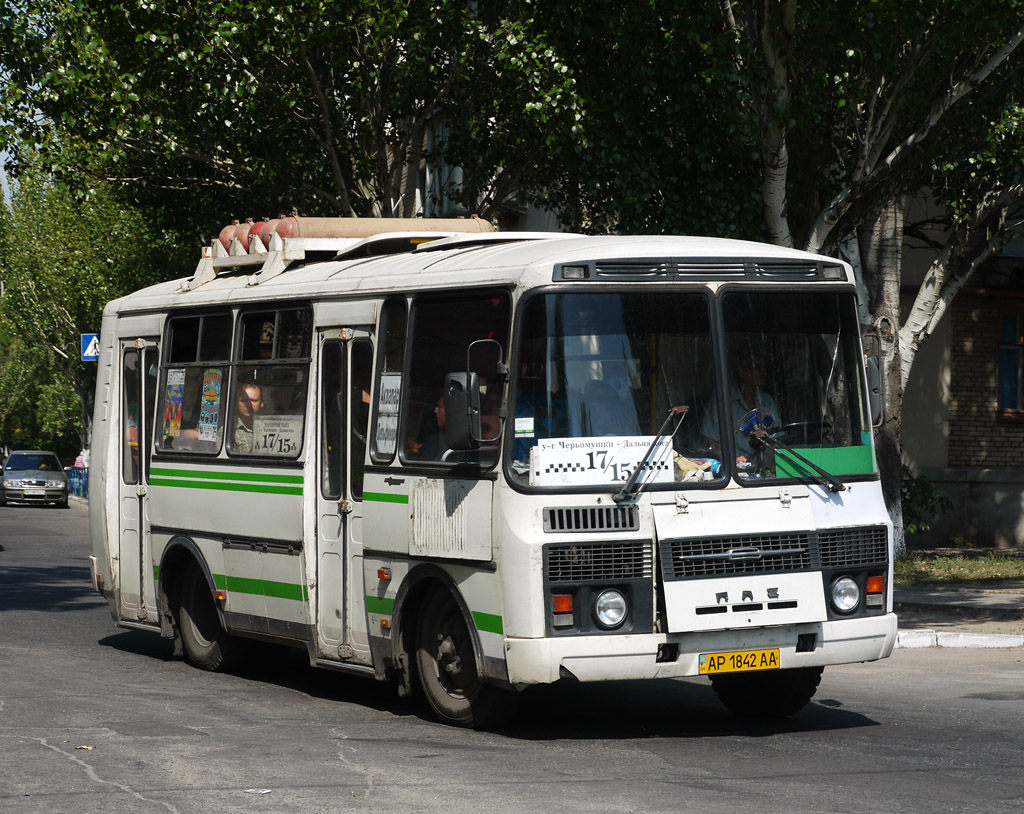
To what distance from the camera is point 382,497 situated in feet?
30.5

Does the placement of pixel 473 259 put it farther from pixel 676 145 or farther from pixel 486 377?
pixel 676 145

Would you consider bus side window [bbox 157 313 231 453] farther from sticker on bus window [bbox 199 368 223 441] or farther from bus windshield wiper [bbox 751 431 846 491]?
bus windshield wiper [bbox 751 431 846 491]

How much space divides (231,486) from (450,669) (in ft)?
8.84

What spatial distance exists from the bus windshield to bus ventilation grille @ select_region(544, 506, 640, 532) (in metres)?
0.14

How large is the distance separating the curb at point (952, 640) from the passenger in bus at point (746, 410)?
213 inches

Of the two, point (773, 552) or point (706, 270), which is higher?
point (706, 270)

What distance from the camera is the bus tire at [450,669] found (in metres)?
8.64

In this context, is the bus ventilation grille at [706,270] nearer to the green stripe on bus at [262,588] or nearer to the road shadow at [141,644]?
the green stripe on bus at [262,588]

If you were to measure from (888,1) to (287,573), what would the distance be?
8.70 metres

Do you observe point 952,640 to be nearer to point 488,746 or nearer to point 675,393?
point 675,393

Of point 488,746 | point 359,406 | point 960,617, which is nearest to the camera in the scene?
point 488,746

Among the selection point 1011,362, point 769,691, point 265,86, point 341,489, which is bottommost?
point 769,691

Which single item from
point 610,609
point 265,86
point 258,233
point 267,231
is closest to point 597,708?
point 610,609

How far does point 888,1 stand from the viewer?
15297 millimetres
